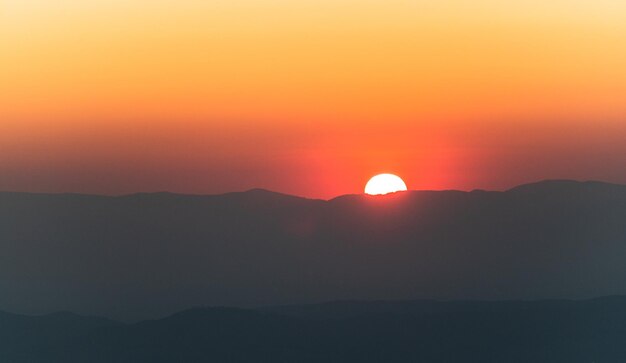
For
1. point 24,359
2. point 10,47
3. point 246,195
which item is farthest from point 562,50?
point 24,359

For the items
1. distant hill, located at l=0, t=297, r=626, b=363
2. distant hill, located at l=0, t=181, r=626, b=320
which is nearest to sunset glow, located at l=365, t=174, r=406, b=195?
distant hill, located at l=0, t=181, r=626, b=320

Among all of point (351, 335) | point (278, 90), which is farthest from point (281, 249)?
point (278, 90)

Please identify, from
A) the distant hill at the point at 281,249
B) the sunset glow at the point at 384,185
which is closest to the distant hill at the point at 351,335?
the distant hill at the point at 281,249

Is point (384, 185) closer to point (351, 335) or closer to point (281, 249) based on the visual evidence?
point (281, 249)

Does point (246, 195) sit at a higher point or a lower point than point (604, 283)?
higher

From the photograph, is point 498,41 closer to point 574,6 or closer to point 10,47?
point 574,6

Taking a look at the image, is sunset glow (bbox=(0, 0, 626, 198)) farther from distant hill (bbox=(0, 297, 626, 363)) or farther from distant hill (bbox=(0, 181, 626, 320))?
distant hill (bbox=(0, 297, 626, 363))
